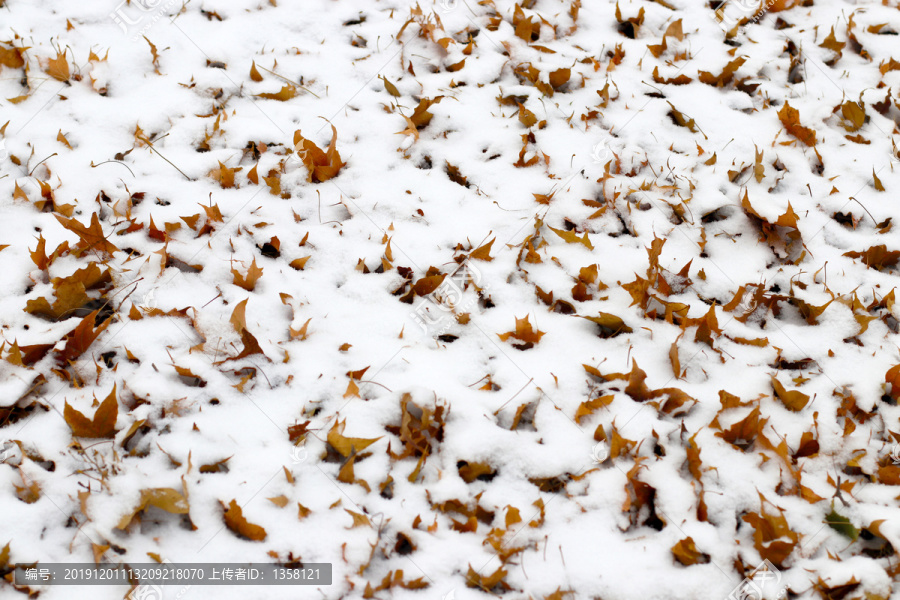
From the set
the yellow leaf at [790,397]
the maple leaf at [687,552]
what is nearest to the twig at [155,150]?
the maple leaf at [687,552]

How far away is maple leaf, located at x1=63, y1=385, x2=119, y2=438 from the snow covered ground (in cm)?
1

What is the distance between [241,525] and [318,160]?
1.62 meters

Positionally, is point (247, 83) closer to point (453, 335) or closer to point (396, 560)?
point (453, 335)

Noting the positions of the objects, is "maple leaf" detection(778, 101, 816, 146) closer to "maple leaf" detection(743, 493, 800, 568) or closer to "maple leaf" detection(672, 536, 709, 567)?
"maple leaf" detection(743, 493, 800, 568)

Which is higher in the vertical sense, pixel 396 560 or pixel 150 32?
pixel 150 32

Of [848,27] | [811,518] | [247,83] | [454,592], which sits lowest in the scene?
[454,592]

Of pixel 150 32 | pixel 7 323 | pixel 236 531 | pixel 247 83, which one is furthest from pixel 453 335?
pixel 150 32

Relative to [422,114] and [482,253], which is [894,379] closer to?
[482,253]

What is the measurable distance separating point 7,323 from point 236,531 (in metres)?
1.18

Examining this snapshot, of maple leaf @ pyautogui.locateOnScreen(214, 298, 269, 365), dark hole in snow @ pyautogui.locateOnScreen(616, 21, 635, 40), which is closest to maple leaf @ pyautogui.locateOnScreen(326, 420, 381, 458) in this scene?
maple leaf @ pyautogui.locateOnScreen(214, 298, 269, 365)

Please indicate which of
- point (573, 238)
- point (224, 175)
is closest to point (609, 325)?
point (573, 238)

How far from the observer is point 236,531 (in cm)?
174

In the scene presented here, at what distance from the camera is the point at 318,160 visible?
2.70 m

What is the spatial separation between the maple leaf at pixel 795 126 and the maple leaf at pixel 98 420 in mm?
3130
